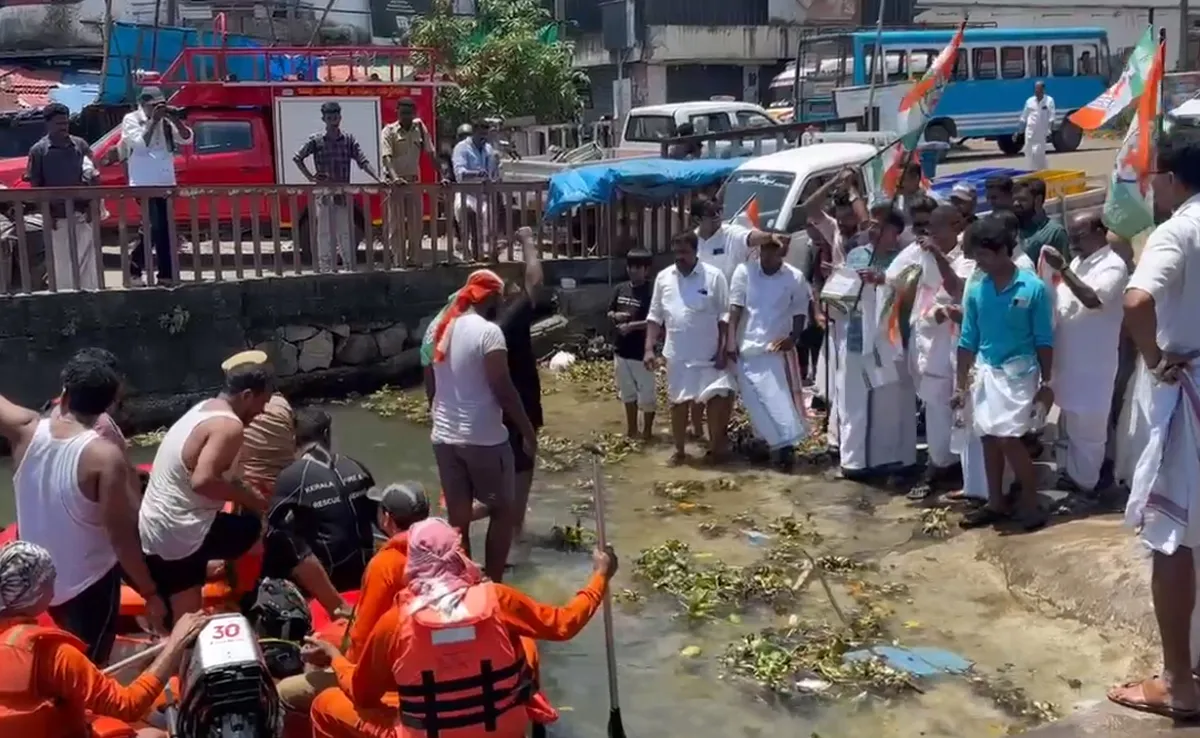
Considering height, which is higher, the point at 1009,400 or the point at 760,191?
the point at 760,191

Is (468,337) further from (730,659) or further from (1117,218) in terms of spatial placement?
(1117,218)

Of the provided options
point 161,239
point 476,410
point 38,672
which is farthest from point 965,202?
point 161,239

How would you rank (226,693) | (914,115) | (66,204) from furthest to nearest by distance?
(66,204) → (914,115) → (226,693)

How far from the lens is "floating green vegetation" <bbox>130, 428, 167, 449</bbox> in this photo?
11.9 metres

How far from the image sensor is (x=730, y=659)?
6.54 meters

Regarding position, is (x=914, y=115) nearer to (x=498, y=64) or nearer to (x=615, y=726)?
(x=615, y=726)

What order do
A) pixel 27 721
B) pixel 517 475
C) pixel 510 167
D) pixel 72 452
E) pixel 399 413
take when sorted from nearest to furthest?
pixel 27 721 → pixel 72 452 → pixel 517 475 → pixel 399 413 → pixel 510 167

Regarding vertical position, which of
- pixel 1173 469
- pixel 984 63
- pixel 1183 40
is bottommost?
pixel 1173 469

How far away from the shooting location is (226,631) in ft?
15.0

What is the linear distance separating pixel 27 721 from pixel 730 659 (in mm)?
3507

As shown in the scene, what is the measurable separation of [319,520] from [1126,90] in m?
5.42

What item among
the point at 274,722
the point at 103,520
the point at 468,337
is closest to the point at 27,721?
the point at 274,722

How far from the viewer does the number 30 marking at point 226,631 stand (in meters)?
4.54

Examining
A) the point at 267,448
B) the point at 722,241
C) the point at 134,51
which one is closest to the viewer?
the point at 267,448
